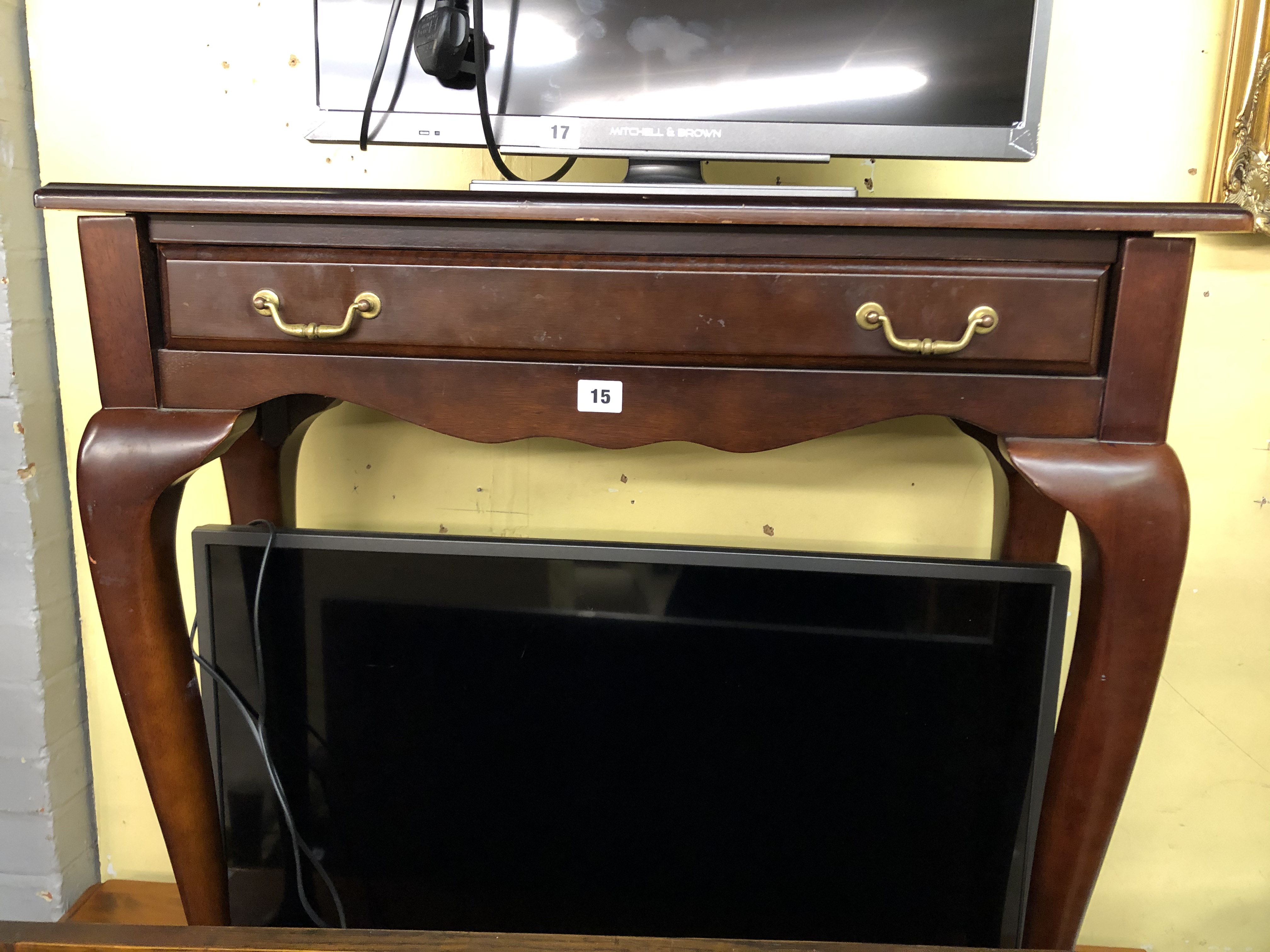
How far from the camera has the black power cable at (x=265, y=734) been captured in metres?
0.89

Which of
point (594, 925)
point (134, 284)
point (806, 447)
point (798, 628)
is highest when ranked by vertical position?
point (134, 284)

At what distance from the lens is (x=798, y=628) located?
85 cm

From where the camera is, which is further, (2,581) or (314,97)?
(2,581)

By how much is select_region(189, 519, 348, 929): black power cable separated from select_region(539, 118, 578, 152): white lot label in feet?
1.66

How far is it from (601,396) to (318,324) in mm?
255

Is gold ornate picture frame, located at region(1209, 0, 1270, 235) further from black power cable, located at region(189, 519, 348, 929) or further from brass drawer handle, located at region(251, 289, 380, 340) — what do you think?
black power cable, located at region(189, 519, 348, 929)

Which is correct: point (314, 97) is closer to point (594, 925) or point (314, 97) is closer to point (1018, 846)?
point (594, 925)

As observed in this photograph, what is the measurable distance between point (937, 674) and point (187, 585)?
1.04 m

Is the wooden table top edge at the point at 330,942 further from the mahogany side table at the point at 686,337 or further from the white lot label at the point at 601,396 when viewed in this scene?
the white lot label at the point at 601,396

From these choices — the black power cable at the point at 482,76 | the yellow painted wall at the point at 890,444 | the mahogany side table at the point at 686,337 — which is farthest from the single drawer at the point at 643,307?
the yellow painted wall at the point at 890,444

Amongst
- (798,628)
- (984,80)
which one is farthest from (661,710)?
(984,80)

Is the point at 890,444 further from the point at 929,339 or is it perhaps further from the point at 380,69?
the point at 380,69

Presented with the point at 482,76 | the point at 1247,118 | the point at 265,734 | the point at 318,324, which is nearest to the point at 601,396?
the point at 318,324

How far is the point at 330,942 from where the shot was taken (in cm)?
56
